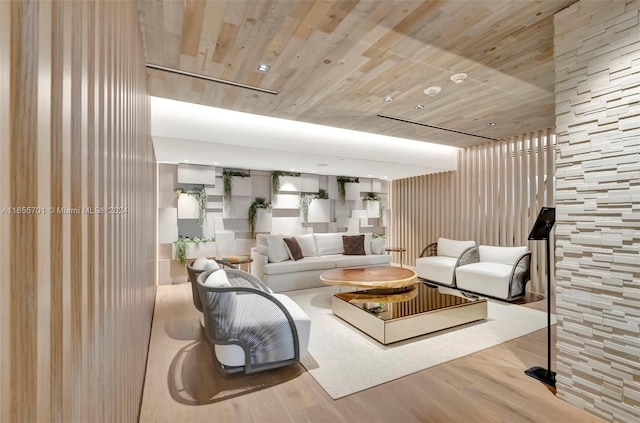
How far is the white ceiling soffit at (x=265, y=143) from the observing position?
3.63 m

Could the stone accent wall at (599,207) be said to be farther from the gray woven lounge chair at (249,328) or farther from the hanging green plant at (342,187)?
the hanging green plant at (342,187)

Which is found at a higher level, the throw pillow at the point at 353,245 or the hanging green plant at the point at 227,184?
the hanging green plant at the point at 227,184

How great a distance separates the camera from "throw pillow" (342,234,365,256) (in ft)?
20.7

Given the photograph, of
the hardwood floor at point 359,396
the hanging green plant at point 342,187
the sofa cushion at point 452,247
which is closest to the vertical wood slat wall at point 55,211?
the hardwood floor at point 359,396

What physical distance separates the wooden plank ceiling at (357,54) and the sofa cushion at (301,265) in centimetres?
258

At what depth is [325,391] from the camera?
223cm

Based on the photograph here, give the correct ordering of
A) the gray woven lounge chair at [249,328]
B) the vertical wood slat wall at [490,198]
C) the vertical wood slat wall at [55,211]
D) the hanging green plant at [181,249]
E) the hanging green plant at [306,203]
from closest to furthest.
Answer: the vertical wood slat wall at [55,211] → the gray woven lounge chair at [249,328] → the vertical wood slat wall at [490,198] → the hanging green plant at [181,249] → the hanging green plant at [306,203]

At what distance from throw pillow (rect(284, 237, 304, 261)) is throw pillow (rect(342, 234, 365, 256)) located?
108 centimetres

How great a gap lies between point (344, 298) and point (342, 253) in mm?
2685

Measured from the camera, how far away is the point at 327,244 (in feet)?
20.9

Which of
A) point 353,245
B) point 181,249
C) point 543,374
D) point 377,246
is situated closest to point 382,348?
point 543,374

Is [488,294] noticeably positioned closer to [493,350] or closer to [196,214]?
[493,350]

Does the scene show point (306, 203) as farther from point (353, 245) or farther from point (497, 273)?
point (497, 273)

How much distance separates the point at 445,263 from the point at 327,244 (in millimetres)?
2366
